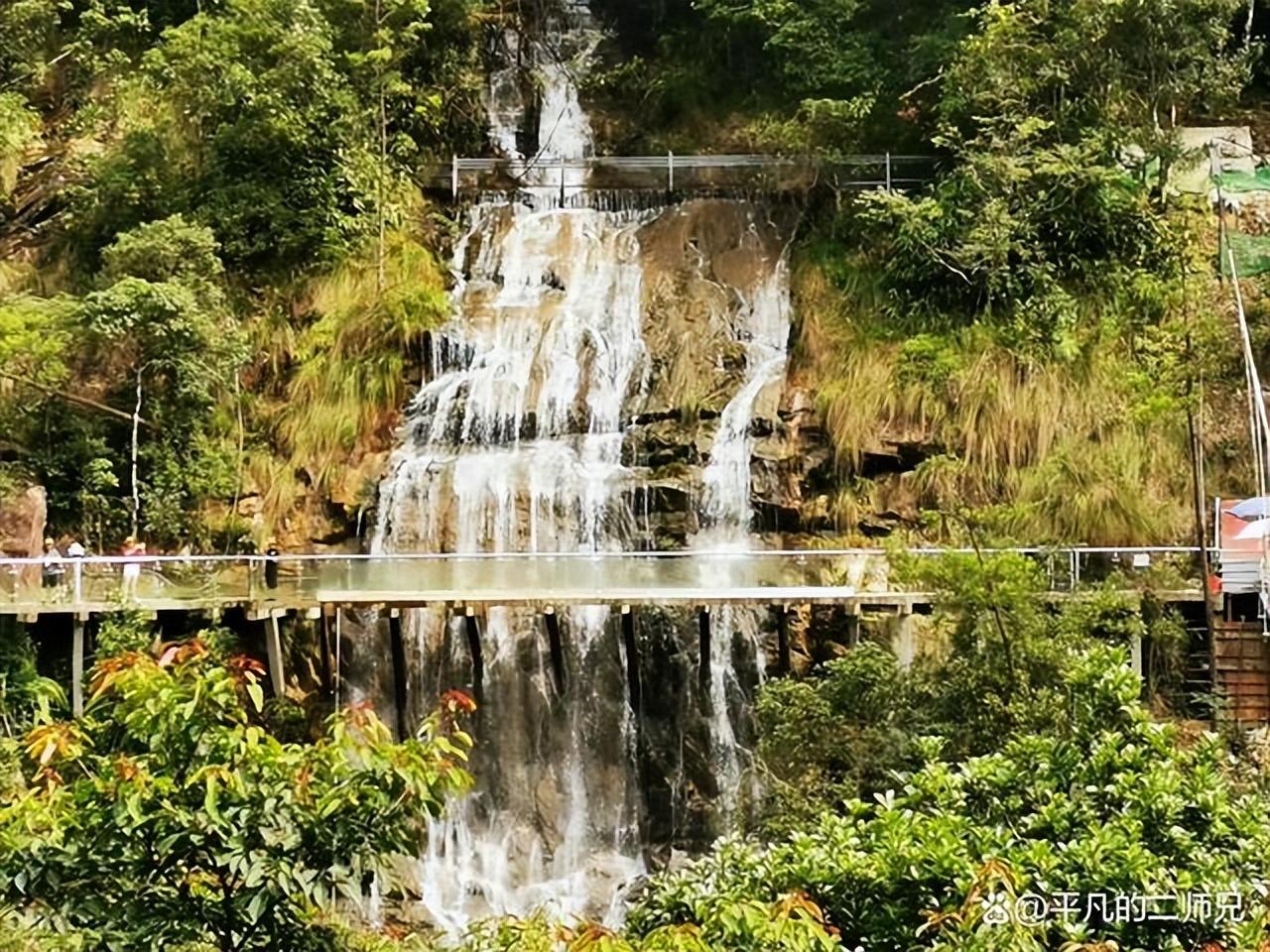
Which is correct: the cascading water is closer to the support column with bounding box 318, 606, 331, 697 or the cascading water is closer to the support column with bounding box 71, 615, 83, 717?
the support column with bounding box 318, 606, 331, 697

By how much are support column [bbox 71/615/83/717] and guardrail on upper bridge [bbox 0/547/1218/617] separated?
27 centimetres

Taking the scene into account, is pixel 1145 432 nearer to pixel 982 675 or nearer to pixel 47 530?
pixel 982 675

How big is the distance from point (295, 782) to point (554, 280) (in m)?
16.5

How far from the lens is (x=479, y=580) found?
1395 cm

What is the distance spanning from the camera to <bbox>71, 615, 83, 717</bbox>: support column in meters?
13.6

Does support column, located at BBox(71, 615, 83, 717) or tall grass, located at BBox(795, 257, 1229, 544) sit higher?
tall grass, located at BBox(795, 257, 1229, 544)

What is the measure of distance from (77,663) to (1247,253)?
1664 centimetres

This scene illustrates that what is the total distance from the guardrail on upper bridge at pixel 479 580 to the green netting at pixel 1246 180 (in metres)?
8.73

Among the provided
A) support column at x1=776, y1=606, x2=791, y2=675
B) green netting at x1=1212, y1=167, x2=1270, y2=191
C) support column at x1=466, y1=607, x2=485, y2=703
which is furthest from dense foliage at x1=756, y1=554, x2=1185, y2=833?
green netting at x1=1212, y1=167, x2=1270, y2=191

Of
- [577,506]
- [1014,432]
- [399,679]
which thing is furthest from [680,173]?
[399,679]

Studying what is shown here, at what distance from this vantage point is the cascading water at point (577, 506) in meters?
15.2

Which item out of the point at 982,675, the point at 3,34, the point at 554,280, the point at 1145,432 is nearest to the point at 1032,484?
the point at 1145,432

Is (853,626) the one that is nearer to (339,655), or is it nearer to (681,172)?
(339,655)

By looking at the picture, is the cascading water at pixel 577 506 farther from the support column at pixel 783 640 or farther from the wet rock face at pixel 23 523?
the wet rock face at pixel 23 523
